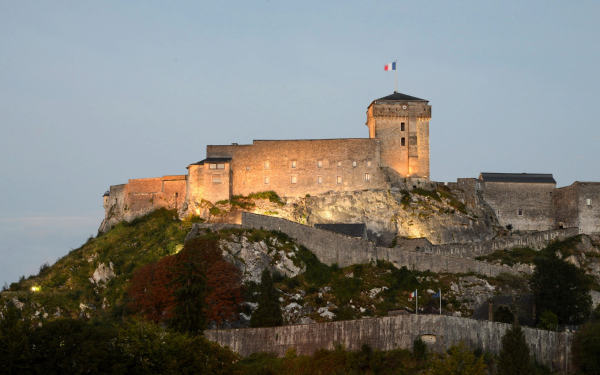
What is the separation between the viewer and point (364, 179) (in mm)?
84938

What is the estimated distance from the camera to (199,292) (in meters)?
54.7

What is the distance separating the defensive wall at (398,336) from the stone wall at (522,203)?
3582cm

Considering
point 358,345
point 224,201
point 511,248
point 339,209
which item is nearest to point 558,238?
point 511,248

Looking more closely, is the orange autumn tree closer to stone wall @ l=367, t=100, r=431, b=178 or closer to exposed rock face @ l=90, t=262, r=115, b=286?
exposed rock face @ l=90, t=262, r=115, b=286

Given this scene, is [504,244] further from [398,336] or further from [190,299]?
[190,299]

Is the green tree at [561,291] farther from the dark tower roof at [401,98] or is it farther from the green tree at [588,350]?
the dark tower roof at [401,98]

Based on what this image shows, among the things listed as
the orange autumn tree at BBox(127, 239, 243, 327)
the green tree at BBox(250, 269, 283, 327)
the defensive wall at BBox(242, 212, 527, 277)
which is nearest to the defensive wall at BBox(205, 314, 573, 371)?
the green tree at BBox(250, 269, 283, 327)

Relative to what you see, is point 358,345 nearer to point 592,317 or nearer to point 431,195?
point 592,317

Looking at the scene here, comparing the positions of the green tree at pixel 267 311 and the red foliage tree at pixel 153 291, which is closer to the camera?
the green tree at pixel 267 311

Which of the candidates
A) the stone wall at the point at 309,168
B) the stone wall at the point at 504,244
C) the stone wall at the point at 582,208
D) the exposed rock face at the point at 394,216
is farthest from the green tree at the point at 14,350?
the stone wall at the point at 582,208

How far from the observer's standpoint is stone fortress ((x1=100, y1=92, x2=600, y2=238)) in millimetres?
83500

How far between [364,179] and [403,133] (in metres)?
6.73

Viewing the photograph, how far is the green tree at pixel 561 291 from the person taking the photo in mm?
58688

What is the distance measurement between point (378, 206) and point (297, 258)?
1422cm
